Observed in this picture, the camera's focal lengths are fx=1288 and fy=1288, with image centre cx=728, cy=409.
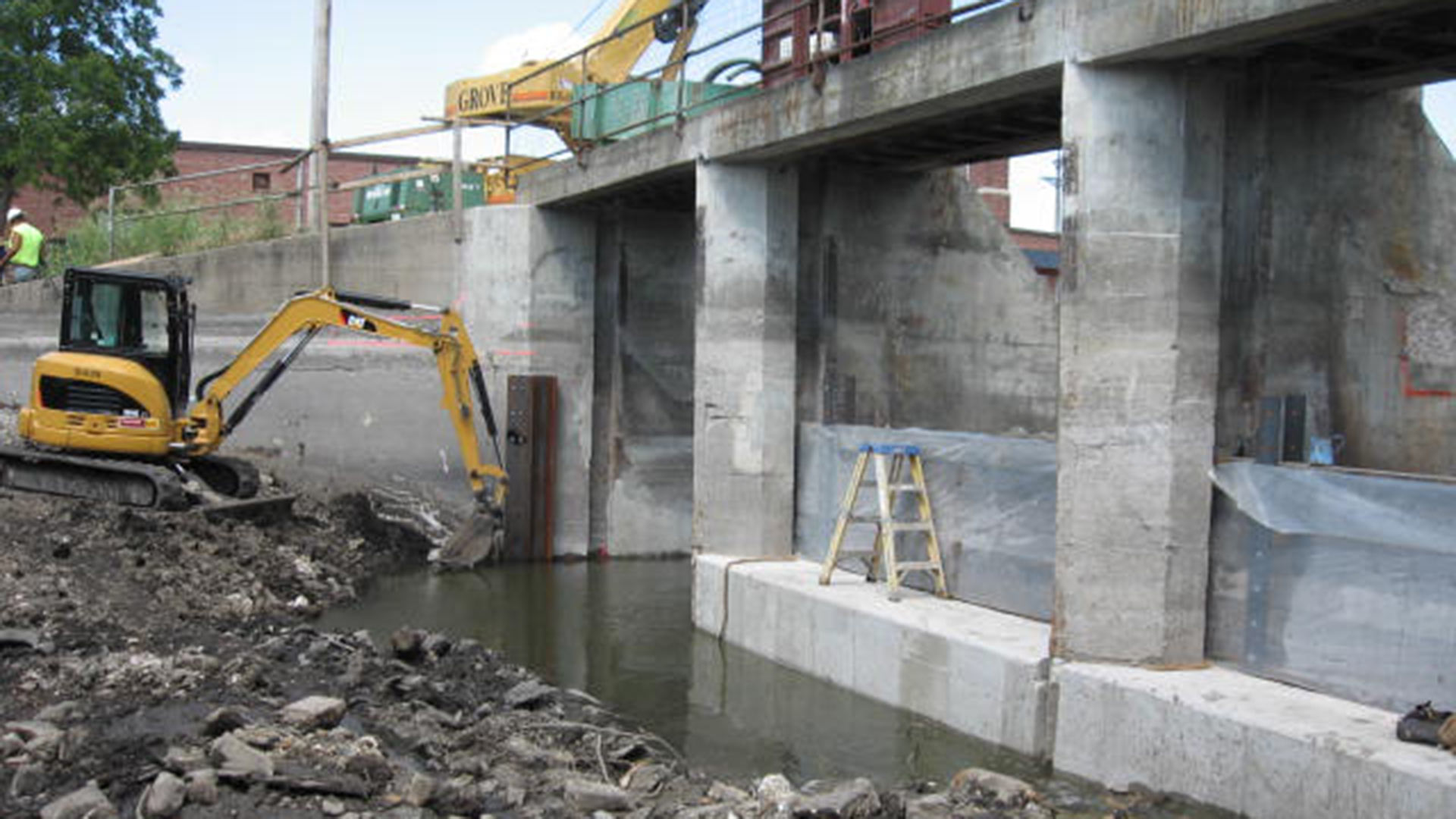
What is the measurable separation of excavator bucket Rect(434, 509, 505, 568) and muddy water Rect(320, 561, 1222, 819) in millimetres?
198

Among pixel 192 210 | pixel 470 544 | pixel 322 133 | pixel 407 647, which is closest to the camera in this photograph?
pixel 407 647

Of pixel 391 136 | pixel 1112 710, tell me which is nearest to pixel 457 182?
pixel 391 136

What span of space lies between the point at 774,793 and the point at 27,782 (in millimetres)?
4014

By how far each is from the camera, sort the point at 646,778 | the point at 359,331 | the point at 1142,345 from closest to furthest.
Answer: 1. the point at 646,778
2. the point at 1142,345
3. the point at 359,331

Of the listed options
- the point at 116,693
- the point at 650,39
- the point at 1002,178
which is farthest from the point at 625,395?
the point at 1002,178

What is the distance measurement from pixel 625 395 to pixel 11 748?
477 inches

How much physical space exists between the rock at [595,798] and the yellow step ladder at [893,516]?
452 cm

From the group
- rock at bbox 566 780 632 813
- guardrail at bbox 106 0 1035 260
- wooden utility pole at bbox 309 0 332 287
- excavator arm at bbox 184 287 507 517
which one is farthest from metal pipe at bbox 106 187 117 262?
rock at bbox 566 780 632 813

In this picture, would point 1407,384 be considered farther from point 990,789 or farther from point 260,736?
point 260,736

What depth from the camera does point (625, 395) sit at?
18.6 m

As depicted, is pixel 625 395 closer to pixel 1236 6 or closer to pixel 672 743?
pixel 672 743

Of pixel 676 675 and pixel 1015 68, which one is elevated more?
pixel 1015 68

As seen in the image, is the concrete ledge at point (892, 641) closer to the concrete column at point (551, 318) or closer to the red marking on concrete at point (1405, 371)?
the red marking on concrete at point (1405, 371)

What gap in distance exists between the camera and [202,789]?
20.9 feet
